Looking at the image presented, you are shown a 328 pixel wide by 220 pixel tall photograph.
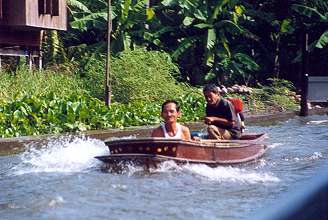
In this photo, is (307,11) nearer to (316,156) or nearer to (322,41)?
(322,41)

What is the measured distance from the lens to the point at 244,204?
841 centimetres

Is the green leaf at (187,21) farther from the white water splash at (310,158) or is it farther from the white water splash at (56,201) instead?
the white water splash at (56,201)

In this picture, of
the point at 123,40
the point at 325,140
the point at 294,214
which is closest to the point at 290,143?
the point at 325,140

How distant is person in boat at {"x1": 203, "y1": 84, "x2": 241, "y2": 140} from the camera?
12008 millimetres

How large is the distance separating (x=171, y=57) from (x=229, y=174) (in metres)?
15.7

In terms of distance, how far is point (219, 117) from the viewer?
1227 cm

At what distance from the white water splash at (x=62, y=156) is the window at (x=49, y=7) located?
10.2 meters

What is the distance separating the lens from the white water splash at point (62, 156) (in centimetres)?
1123

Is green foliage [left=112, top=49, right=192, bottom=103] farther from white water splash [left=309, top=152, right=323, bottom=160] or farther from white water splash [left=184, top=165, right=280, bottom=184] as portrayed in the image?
white water splash [left=184, top=165, right=280, bottom=184]

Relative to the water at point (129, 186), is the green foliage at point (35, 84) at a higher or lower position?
higher

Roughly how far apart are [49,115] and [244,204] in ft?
27.3

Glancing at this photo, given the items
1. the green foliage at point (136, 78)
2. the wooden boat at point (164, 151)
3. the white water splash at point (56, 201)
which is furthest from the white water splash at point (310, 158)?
the green foliage at point (136, 78)

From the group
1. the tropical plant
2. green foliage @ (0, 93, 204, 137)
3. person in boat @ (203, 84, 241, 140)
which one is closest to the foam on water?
person in boat @ (203, 84, 241, 140)

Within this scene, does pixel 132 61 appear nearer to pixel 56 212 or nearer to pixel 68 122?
pixel 68 122
